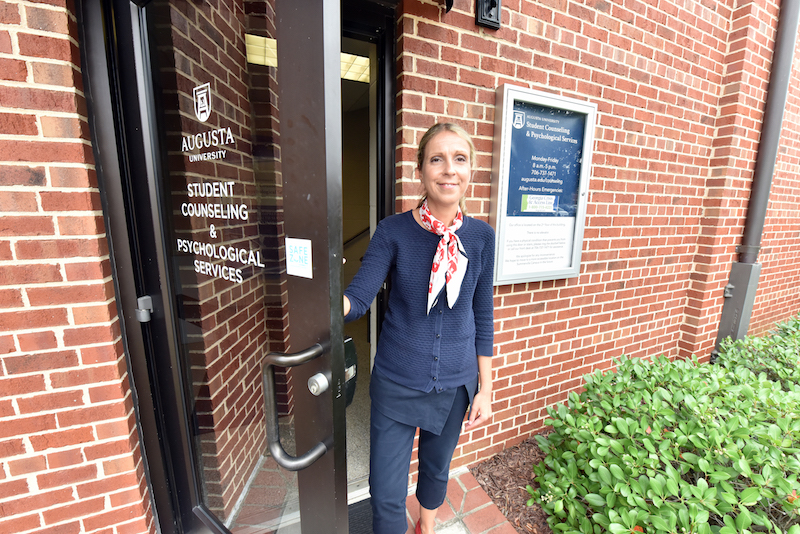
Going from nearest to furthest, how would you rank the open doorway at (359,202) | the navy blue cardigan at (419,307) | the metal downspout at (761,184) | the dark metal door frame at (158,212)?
the dark metal door frame at (158,212) → the navy blue cardigan at (419,307) → the open doorway at (359,202) → the metal downspout at (761,184)

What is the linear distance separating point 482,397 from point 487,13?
2.00m

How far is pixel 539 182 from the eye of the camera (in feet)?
6.97

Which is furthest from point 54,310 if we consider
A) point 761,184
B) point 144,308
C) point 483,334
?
point 761,184

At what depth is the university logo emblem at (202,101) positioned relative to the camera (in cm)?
110

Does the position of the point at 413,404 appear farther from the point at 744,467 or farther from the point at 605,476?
the point at 744,467

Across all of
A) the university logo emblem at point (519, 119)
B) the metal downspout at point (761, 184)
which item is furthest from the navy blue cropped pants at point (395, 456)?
the metal downspout at point (761, 184)

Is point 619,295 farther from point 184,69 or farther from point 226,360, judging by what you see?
point 184,69

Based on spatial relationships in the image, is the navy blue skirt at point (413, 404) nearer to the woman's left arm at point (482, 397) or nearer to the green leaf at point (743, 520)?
the woman's left arm at point (482, 397)

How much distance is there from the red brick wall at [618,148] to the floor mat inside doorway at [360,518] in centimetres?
65

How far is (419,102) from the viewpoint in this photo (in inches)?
66.6

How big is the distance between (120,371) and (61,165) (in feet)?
2.63

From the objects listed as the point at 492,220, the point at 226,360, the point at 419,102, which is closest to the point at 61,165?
the point at 226,360

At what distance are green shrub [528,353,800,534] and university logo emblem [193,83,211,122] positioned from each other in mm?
2274

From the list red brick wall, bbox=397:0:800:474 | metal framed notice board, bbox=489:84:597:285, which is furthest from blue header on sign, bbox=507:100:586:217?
red brick wall, bbox=397:0:800:474
